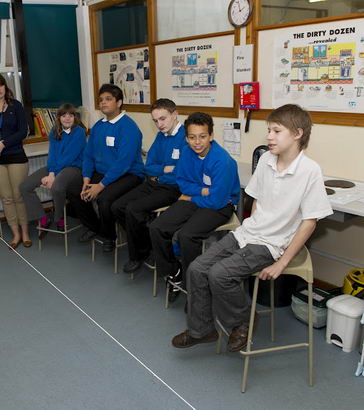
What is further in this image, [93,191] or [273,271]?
[93,191]

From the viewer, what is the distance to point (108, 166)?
3473mm

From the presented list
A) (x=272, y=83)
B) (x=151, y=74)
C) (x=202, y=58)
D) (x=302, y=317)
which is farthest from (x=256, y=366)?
(x=151, y=74)

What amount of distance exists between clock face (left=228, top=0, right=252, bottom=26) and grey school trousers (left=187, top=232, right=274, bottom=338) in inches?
65.8

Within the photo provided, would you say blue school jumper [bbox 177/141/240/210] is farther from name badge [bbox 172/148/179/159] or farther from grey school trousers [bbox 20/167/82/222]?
grey school trousers [bbox 20/167/82/222]

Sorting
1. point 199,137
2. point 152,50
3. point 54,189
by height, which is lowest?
point 54,189

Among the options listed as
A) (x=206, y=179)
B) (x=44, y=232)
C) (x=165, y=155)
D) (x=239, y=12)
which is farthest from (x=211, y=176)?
(x=44, y=232)

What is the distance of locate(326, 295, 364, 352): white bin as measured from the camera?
89.4 inches

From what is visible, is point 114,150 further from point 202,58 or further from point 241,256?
point 241,256

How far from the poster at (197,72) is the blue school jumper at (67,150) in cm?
83

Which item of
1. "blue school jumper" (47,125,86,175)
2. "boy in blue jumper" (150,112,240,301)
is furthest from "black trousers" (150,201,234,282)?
"blue school jumper" (47,125,86,175)

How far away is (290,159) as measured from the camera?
2016mm

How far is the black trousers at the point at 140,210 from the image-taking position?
2.96 m

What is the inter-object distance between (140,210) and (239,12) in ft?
5.04

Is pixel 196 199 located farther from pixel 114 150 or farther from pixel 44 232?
pixel 44 232
